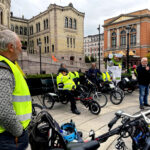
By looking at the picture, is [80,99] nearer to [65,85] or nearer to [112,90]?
[65,85]

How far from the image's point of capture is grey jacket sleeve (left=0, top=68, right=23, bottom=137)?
1.37m

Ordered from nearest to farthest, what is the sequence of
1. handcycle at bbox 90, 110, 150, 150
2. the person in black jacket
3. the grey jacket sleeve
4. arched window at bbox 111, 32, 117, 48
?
the grey jacket sleeve < handcycle at bbox 90, 110, 150, 150 < the person in black jacket < arched window at bbox 111, 32, 117, 48

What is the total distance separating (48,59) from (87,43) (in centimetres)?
8250

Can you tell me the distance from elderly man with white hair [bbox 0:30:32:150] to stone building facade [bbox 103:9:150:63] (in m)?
50.1

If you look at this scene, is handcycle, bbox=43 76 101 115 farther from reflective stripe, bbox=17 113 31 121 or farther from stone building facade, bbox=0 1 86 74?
stone building facade, bbox=0 1 86 74

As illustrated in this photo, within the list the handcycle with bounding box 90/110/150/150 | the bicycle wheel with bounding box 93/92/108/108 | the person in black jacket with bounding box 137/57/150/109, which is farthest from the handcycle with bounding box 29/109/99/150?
the person in black jacket with bounding box 137/57/150/109

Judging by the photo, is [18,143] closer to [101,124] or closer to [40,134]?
[40,134]

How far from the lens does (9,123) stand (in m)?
1.41

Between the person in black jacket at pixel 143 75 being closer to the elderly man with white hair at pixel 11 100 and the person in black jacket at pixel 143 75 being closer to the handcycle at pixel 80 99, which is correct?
the handcycle at pixel 80 99

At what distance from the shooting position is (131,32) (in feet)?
163

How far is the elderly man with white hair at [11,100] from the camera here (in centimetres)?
139

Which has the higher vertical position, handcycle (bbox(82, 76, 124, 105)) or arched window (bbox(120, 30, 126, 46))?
arched window (bbox(120, 30, 126, 46))

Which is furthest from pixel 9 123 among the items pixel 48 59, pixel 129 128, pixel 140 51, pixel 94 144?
pixel 140 51

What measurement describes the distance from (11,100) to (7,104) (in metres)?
0.05
